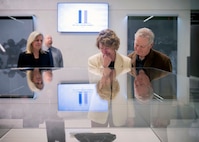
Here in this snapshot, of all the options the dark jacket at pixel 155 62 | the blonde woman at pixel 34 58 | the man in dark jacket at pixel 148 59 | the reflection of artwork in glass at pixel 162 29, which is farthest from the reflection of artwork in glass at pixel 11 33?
the dark jacket at pixel 155 62

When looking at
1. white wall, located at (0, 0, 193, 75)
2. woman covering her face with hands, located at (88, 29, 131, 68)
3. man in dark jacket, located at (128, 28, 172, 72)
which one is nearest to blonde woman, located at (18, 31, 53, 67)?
woman covering her face with hands, located at (88, 29, 131, 68)

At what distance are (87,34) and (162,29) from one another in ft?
4.39

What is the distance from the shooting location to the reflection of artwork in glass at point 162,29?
506 centimetres

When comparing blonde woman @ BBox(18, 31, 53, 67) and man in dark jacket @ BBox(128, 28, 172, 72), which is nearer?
man in dark jacket @ BBox(128, 28, 172, 72)

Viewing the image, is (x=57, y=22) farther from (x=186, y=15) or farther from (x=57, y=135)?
(x=57, y=135)

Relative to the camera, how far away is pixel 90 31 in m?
5.00

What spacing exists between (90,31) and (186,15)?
1.77 metres

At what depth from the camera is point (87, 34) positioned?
5.05 metres

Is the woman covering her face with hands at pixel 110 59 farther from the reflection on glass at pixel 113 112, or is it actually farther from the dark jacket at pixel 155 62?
the reflection on glass at pixel 113 112

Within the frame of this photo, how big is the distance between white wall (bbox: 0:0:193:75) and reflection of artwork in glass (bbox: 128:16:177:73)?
0.09 m

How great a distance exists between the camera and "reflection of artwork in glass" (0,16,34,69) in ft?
16.4

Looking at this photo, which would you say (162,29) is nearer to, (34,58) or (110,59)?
(110,59)

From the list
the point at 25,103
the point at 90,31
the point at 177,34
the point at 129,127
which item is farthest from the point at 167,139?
the point at 177,34

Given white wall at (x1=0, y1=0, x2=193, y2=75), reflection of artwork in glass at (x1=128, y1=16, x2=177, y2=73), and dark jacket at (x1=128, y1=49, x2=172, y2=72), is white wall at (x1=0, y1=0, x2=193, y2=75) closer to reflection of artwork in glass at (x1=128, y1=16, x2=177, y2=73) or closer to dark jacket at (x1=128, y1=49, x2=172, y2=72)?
reflection of artwork in glass at (x1=128, y1=16, x2=177, y2=73)
